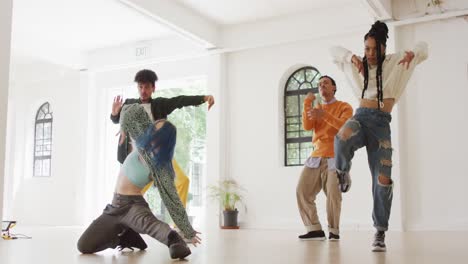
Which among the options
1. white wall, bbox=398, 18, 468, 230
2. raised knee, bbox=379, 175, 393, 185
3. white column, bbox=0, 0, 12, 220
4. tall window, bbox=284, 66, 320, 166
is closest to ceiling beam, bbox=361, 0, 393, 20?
white wall, bbox=398, 18, 468, 230

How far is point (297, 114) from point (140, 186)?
6287 millimetres

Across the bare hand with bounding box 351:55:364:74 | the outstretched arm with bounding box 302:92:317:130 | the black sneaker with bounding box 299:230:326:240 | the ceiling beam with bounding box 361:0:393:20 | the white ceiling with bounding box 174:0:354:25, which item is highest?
the white ceiling with bounding box 174:0:354:25

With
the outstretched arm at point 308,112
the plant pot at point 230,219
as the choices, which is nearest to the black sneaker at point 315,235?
the outstretched arm at point 308,112

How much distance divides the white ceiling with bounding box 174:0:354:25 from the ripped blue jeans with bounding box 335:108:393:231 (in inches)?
214

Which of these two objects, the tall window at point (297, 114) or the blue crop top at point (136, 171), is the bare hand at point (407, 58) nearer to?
the blue crop top at point (136, 171)

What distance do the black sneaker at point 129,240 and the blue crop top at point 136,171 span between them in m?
0.38

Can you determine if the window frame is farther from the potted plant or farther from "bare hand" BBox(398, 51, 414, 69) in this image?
"bare hand" BBox(398, 51, 414, 69)

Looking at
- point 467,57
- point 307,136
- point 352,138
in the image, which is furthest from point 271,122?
point 352,138

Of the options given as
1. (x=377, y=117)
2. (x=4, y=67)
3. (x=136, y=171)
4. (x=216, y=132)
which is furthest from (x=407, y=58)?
(x=216, y=132)

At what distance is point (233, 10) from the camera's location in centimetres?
930

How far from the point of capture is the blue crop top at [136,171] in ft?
11.5

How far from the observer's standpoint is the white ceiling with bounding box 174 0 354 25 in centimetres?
888

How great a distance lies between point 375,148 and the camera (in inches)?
147

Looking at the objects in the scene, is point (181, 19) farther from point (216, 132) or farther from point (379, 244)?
point (379, 244)
